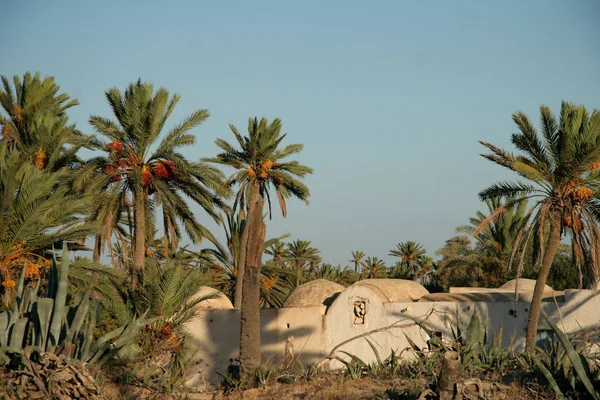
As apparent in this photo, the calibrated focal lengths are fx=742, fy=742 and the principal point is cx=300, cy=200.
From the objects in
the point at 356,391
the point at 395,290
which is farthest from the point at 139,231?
the point at 356,391

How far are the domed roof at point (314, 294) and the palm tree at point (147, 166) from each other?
5677 millimetres

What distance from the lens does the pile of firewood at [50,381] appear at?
33.1ft

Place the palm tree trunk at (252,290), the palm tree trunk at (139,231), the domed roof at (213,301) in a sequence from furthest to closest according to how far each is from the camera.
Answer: the domed roof at (213,301) → the palm tree trunk at (139,231) → the palm tree trunk at (252,290)

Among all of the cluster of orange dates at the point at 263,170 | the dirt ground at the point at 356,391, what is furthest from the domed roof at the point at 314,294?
the dirt ground at the point at 356,391

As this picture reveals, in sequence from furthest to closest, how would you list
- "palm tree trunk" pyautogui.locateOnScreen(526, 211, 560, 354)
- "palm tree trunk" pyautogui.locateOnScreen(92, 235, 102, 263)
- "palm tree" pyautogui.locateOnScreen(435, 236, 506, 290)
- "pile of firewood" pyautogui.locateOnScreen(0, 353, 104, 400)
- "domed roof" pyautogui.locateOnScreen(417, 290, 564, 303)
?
"palm tree" pyautogui.locateOnScreen(435, 236, 506, 290), "palm tree trunk" pyautogui.locateOnScreen(92, 235, 102, 263), "domed roof" pyautogui.locateOnScreen(417, 290, 564, 303), "palm tree trunk" pyautogui.locateOnScreen(526, 211, 560, 354), "pile of firewood" pyautogui.locateOnScreen(0, 353, 104, 400)

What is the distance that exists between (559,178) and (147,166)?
1362 centimetres

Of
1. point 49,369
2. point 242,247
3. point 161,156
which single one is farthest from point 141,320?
point 242,247

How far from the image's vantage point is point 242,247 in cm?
3216

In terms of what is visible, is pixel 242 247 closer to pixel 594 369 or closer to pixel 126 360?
pixel 126 360

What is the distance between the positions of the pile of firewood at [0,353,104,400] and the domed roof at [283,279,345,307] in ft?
61.5

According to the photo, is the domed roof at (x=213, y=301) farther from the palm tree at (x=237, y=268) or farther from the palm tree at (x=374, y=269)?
the palm tree at (x=374, y=269)

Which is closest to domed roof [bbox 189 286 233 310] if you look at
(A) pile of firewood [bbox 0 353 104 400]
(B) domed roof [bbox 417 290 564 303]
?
(B) domed roof [bbox 417 290 564 303]

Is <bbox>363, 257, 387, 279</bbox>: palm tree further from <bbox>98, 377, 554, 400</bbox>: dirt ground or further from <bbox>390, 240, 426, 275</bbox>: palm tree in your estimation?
<bbox>98, 377, 554, 400</bbox>: dirt ground

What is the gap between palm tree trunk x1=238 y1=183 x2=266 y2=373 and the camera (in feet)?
52.2
